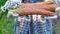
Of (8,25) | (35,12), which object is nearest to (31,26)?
(35,12)

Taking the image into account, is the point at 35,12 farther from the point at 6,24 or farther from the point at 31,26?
the point at 6,24

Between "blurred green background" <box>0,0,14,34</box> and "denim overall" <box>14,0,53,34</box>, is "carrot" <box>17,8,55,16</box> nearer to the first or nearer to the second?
"denim overall" <box>14,0,53,34</box>

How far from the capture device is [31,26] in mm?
1226

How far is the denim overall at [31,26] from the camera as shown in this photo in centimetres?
118

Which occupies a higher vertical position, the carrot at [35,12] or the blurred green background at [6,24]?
the carrot at [35,12]

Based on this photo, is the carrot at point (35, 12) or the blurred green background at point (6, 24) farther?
the blurred green background at point (6, 24)

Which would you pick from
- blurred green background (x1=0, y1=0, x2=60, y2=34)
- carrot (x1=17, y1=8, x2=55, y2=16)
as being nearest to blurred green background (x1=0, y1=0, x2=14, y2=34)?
blurred green background (x1=0, y1=0, x2=60, y2=34)

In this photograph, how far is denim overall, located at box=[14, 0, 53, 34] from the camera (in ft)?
Answer: 3.87

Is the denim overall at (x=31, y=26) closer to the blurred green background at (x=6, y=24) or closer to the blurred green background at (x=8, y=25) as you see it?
the blurred green background at (x=8, y=25)

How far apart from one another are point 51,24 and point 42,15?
10 cm

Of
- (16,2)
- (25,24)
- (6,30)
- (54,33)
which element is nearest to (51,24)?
(54,33)

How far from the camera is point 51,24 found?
1.21 meters

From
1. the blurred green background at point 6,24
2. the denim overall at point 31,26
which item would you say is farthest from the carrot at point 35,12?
the blurred green background at point 6,24

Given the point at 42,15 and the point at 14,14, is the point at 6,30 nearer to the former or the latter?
the point at 14,14
